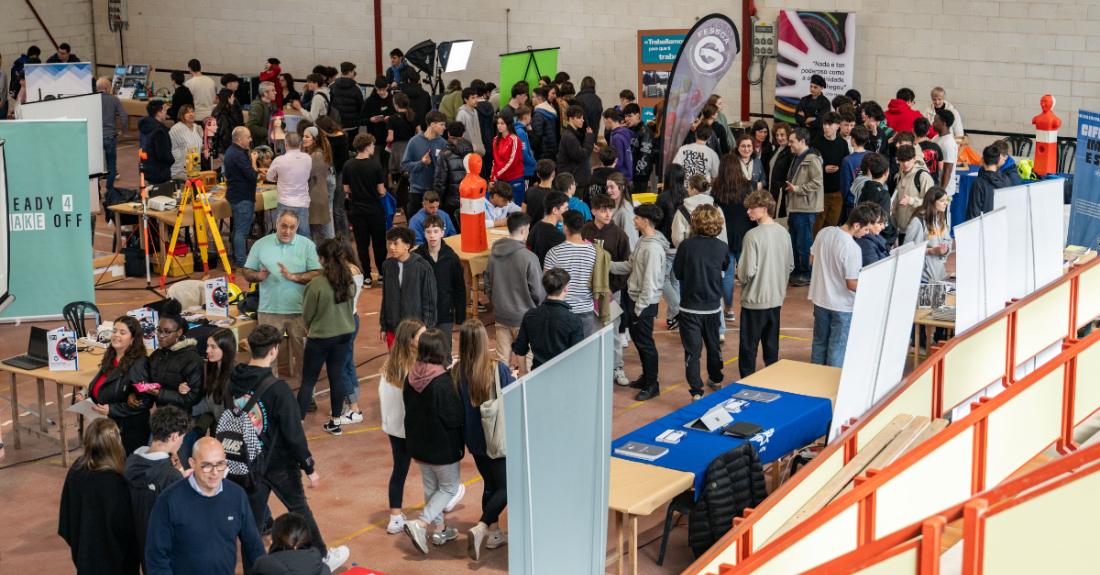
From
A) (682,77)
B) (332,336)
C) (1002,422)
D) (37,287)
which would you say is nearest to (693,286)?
(332,336)

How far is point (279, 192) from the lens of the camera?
31.6ft

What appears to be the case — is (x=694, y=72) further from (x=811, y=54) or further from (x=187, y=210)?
(x=187, y=210)

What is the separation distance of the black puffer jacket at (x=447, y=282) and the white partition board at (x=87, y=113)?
5.38 metres

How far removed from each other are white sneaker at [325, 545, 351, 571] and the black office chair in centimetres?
160

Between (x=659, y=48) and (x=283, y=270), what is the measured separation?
884cm

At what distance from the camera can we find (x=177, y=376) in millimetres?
5766

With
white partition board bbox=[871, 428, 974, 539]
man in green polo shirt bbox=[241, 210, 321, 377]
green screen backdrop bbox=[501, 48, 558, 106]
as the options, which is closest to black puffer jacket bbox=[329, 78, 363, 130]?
green screen backdrop bbox=[501, 48, 558, 106]

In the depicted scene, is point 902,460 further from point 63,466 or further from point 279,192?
point 279,192

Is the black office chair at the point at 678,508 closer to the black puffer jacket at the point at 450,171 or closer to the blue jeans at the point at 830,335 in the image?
the blue jeans at the point at 830,335

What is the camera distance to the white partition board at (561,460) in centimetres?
307

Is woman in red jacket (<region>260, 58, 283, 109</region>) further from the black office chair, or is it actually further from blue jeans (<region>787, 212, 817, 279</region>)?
the black office chair

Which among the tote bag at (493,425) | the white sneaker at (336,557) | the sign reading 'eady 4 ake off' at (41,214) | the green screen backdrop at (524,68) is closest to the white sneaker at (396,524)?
the white sneaker at (336,557)

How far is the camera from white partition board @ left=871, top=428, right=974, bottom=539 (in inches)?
156

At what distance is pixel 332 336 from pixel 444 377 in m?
1.73
